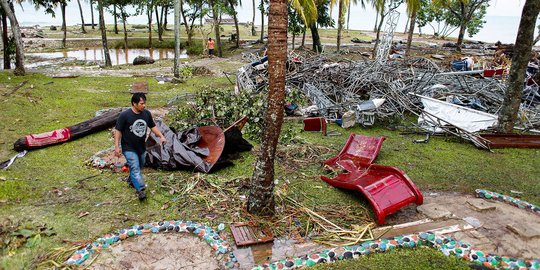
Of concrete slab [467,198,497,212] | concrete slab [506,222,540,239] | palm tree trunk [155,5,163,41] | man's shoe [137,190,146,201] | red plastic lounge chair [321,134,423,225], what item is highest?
palm tree trunk [155,5,163,41]

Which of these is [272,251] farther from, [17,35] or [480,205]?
[17,35]

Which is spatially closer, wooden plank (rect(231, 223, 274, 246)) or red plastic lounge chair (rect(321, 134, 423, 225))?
wooden plank (rect(231, 223, 274, 246))

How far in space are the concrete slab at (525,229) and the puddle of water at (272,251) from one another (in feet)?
7.76

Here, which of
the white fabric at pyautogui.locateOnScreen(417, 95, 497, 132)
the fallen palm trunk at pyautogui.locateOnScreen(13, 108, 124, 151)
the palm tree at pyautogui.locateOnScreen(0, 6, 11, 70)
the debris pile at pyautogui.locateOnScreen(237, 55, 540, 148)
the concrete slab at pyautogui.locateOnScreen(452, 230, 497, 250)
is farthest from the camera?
the palm tree at pyautogui.locateOnScreen(0, 6, 11, 70)

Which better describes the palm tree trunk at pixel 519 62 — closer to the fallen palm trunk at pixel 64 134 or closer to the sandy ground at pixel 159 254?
the sandy ground at pixel 159 254

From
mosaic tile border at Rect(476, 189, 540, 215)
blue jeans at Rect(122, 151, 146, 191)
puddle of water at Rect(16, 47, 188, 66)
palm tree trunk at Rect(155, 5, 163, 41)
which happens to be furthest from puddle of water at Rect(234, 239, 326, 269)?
palm tree trunk at Rect(155, 5, 163, 41)

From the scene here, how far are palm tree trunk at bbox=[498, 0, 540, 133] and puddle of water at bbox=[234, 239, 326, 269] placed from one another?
615 centimetres

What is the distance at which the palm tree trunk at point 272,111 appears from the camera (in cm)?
410

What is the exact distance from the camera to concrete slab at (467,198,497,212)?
509 cm

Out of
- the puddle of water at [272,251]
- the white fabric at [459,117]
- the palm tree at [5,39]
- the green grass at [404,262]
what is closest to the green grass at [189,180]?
the green grass at [404,262]

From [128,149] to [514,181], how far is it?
6.18 m

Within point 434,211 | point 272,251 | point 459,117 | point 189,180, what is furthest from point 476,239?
point 459,117

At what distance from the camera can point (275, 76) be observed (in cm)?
422

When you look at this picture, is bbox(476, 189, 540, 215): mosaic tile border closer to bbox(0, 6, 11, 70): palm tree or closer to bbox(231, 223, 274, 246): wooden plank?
bbox(231, 223, 274, 246): wooden plank
